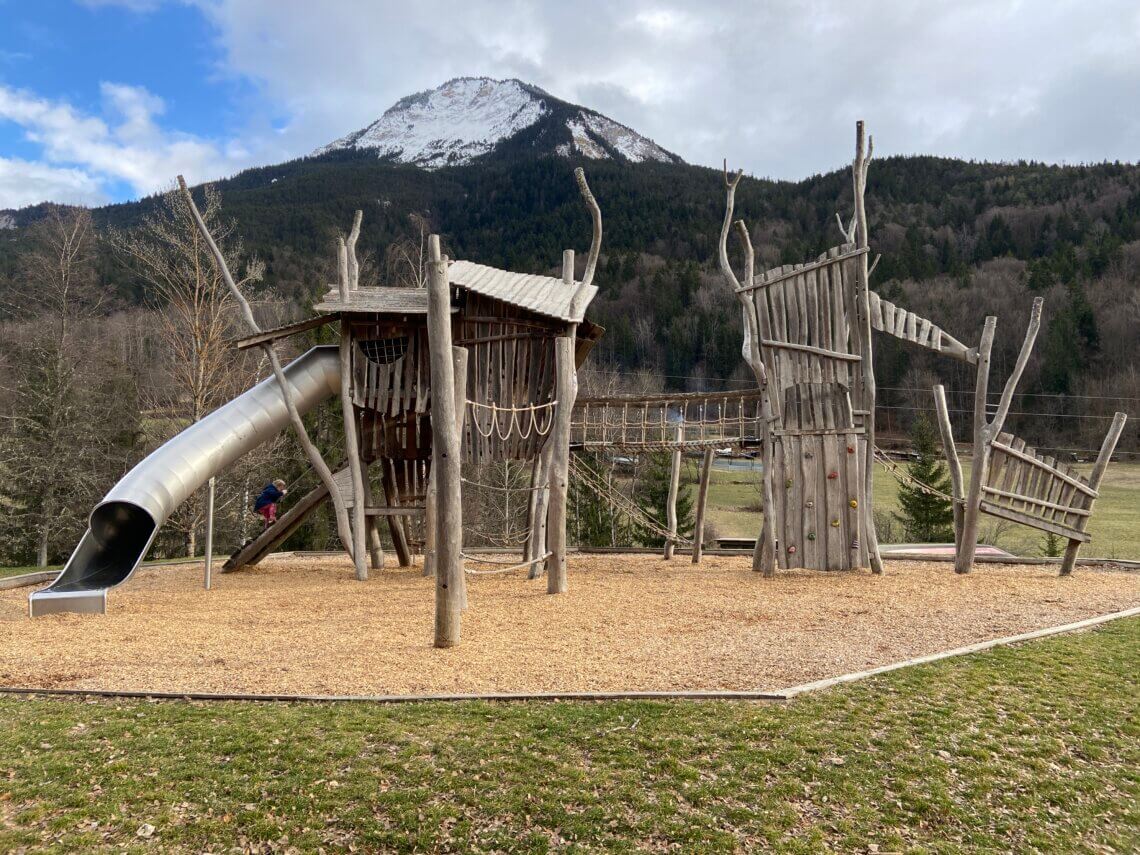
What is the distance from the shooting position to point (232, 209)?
2106 inches

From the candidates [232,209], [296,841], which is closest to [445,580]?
[296,841]

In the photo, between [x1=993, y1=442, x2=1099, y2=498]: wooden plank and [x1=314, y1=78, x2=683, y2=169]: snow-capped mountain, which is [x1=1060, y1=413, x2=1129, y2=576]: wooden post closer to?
[x1=993, y1=442, x2=1099, y2=498]: wooden plank

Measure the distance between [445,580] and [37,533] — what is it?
64.8ft

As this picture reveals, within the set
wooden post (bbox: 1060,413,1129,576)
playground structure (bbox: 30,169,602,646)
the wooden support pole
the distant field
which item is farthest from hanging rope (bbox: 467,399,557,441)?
the distant field

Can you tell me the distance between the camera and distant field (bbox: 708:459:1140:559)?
2284 cm

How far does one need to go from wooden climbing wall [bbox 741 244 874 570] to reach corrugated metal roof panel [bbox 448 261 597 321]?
2.80m

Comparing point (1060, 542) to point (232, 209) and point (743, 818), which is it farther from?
point (232, 209)

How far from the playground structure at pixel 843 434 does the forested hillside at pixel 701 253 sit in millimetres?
17941

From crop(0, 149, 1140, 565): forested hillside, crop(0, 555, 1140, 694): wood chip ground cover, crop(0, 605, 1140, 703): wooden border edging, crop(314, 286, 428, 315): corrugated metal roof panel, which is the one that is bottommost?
crop(0, 605, 1140, 703): wooden border edging

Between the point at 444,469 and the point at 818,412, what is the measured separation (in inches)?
266

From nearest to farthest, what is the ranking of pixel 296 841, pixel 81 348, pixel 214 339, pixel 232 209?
pixel 296 841 → pixel 214 339 → pixel 81 348 → pixel 232 209

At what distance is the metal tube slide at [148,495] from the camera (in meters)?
10.3

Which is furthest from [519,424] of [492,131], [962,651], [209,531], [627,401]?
[492,131]

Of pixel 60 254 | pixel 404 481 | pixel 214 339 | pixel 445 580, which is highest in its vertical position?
pixel 60 254
